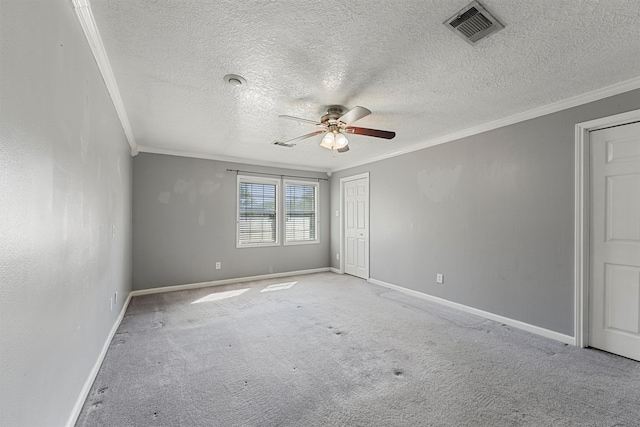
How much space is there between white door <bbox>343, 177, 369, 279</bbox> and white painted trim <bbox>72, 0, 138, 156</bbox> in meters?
4.02

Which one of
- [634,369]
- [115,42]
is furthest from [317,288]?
[115,42]

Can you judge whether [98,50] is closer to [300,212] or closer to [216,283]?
[216,283]

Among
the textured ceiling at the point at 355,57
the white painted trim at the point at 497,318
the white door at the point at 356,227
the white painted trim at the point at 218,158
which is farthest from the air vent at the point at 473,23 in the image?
the white painted trim at the point at 218,158

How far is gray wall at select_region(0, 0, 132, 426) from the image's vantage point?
975 mm

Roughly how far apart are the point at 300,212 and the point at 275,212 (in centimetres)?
60

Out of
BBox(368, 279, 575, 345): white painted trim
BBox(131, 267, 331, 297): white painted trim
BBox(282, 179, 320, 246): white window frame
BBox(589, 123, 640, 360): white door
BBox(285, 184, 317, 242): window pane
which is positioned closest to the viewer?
BBox(589, 123, 640, 360): white door

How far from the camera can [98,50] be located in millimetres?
1979

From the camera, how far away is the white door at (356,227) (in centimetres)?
553

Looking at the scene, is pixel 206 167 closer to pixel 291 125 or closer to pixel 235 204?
pixel 235 204

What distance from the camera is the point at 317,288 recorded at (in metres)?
4.89

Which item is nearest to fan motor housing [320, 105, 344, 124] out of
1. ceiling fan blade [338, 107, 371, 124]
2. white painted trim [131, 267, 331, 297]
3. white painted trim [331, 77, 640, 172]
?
ceiling fan blade [338, 107, 371, 124]

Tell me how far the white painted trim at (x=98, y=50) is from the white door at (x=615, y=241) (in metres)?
4.22

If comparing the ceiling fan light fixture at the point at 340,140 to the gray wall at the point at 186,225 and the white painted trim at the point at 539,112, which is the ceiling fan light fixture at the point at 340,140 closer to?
the white painted trim at the point at 539,112

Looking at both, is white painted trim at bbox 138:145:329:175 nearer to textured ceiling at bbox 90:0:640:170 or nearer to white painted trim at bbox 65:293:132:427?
textured ceiling at bbox 90:0:640:170
